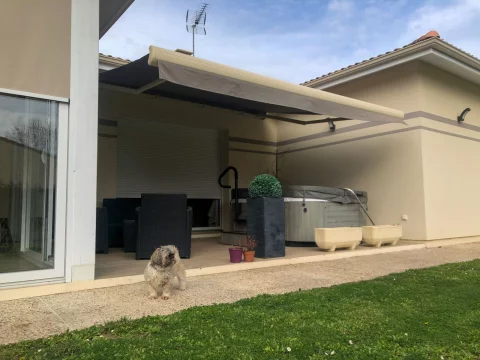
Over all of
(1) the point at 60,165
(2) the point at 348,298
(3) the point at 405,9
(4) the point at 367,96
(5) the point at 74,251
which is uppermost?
(3) the point at 405,9

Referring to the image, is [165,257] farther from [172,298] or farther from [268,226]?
[268,226]

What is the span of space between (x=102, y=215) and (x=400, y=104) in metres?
7.15

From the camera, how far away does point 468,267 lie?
6.15 meters

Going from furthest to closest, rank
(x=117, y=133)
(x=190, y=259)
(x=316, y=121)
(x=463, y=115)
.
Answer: (x=316, y=121), (x=463, y=115), (x=117, y=133), (x=190, y=259)

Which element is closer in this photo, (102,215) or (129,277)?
(129,277)

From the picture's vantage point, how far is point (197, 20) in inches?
509

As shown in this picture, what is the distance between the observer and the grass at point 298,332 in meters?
2.79

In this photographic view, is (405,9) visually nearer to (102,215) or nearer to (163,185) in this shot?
(163,185)

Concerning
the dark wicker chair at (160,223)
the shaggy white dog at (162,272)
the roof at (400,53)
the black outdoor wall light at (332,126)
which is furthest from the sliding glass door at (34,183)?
the black outdoor wall light at (332,126)

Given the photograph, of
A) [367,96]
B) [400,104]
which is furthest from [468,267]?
[367,96]

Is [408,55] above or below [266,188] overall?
above

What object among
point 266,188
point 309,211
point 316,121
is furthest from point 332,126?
point 266,188

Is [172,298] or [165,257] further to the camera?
[172,298]

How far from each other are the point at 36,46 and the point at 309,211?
18.7 ft
